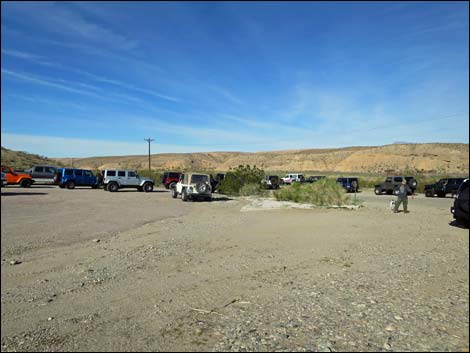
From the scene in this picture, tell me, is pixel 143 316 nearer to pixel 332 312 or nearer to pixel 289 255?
pixel 332 312

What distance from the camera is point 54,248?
7535 millimetres

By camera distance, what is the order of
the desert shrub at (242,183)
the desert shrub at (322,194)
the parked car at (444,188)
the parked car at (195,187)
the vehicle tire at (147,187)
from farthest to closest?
1. the vehicle tire at (147,187)
2. the parked car at (444,188)
3. the desert shrub at (242,183)
4. the parked car at (195,187)
5. the desert shrub at (322,194)

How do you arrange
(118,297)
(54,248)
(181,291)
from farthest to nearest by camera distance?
1. (54,248)
2. (181,291)
3. (118,297)

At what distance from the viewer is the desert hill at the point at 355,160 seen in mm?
89600

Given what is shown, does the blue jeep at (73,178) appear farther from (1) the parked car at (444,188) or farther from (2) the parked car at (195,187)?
(1) the parked car at (444,188)

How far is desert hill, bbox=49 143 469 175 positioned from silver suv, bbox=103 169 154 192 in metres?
55.9

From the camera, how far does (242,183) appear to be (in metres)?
28.5

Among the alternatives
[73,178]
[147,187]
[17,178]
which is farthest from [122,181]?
[17,178]

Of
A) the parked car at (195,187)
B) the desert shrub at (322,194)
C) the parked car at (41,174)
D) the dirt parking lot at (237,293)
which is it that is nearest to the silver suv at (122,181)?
the parked car at (195,187)

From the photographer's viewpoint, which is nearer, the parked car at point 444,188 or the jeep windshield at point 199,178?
the jeep windshield at point 199,178

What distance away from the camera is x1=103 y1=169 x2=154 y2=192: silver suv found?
28.6 m

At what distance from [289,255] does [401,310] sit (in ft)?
12.7

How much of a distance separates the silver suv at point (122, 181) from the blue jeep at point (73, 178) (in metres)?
3.22

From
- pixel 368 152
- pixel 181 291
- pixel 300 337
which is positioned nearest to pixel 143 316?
pixel 181 291
